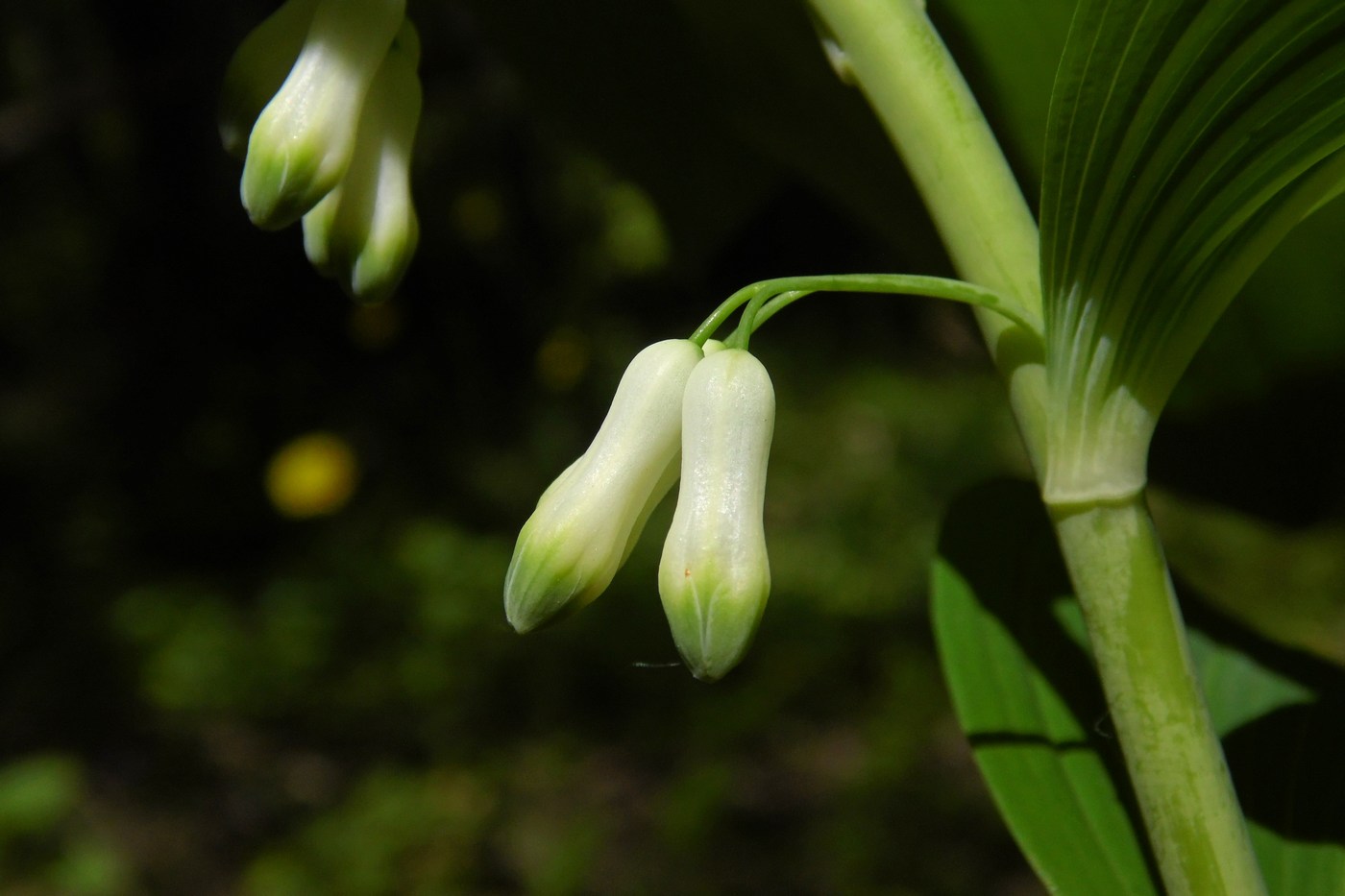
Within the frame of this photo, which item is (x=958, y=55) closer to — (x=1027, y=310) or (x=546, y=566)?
(x=1027, y=310)

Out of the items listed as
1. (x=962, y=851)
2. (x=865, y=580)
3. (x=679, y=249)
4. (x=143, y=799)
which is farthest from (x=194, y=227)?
(x=679, y=249)

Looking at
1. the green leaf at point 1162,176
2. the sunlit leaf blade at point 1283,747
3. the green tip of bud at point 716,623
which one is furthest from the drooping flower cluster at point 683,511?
the sunlit leaf blade at point 1283,747

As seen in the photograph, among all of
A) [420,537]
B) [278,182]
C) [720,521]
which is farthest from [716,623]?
[420,537]

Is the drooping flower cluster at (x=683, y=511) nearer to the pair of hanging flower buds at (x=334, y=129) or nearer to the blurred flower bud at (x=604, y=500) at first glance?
the blurred flower bud at (x=604, y=500)

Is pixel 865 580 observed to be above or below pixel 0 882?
below

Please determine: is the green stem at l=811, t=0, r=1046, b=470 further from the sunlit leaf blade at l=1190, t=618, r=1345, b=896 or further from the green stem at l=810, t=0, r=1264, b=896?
the sunlit leaf blade at l=1190, t=618, r=1345, b=896

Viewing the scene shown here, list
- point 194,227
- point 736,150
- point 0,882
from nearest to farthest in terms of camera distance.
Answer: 1. point 736,150
2. point 0,882
3. point 194,227
